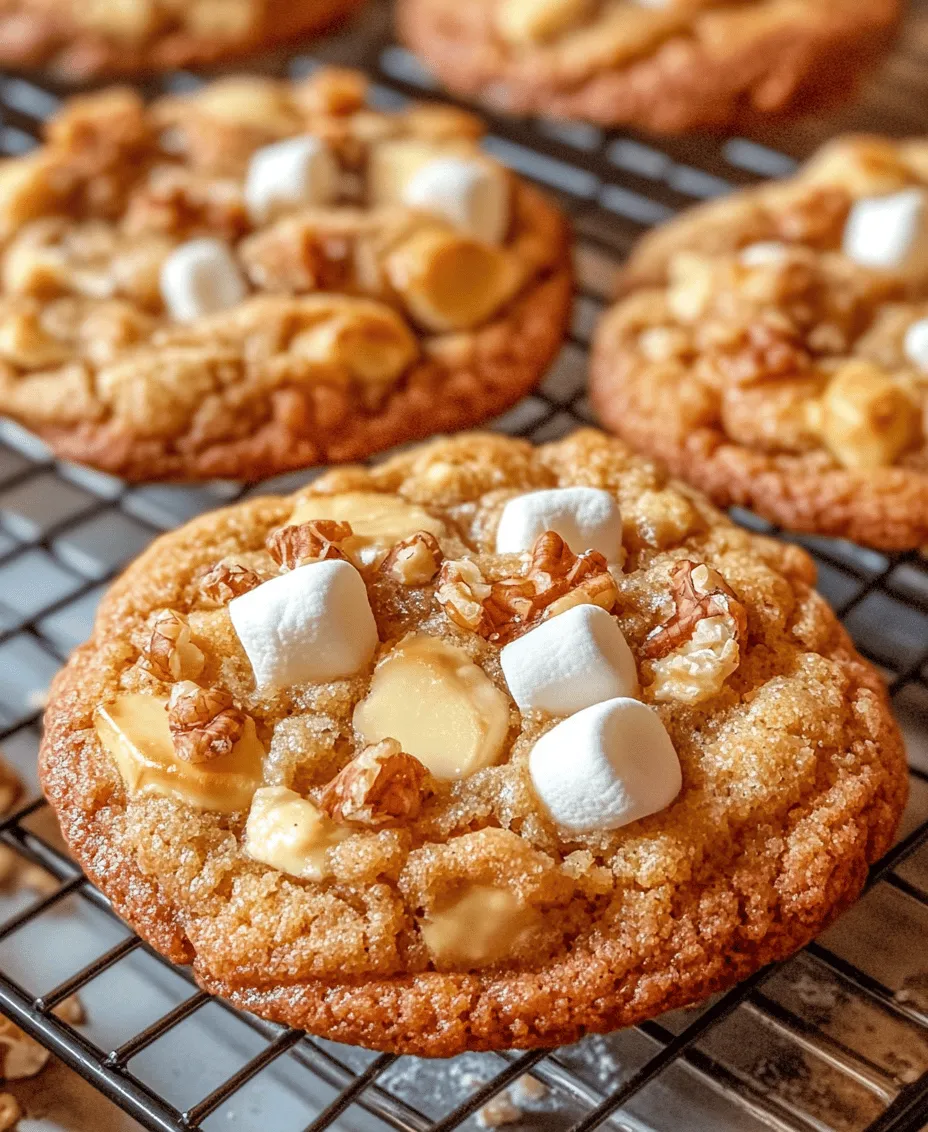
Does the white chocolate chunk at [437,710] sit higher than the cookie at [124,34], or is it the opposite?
the cookie at [124,34]

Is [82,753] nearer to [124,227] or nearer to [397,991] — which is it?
[397,991]

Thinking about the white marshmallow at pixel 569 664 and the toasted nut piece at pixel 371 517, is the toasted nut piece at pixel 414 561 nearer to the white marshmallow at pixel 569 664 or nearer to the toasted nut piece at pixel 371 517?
the toasted nut piece at pixel 371 517

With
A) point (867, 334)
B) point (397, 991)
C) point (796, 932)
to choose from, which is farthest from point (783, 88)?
point (397, 991)

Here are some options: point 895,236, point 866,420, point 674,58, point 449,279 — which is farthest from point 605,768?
point 674,58

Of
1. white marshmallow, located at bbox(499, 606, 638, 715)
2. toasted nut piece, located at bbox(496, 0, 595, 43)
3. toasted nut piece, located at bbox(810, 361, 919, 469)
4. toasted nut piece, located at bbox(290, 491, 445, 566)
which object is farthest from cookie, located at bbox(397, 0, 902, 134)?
white marshmallow, located at bbox(499, 606, 638, 715)

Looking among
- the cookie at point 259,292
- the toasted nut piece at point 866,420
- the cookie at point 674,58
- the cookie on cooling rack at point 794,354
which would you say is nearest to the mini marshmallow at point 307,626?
the cookie at point 259,292

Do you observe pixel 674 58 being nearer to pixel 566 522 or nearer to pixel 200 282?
pixel 200 282

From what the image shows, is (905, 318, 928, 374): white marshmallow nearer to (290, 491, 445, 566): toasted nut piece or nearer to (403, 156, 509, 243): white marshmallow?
(403, 156, 509, 243): white marshmallow
